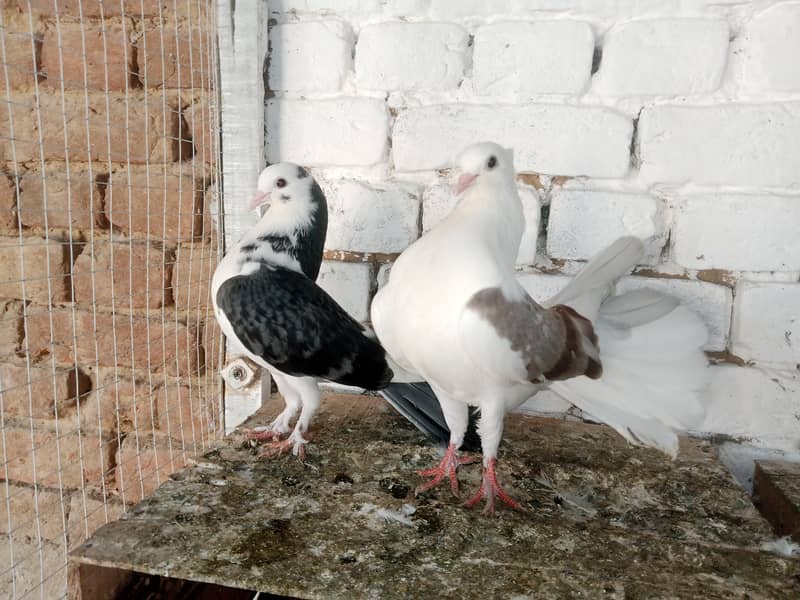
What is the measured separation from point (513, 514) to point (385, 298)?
329 mm

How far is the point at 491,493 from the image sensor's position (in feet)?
2.42

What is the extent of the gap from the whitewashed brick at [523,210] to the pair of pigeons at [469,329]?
0.16 meters

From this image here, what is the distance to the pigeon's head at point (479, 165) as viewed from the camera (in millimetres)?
776

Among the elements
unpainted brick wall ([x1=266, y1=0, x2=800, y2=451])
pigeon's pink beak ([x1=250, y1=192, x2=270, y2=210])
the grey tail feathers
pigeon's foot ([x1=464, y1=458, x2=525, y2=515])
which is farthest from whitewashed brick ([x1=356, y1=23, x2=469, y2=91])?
pigeon's foot ([x1=464, y1=458, x2=525, y2=515])

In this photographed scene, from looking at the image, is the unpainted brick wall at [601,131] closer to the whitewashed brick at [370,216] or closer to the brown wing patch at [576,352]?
the whitewashed brick at [370,216]

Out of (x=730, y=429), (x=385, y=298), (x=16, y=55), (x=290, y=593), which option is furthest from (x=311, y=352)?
(x=16, y=55)

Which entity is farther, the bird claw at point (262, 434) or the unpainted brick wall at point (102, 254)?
the unpainted brick wall at point (102, 254)

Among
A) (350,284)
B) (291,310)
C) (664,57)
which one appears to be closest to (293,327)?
(291,310)

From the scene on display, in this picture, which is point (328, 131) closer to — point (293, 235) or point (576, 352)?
point (293, 235)

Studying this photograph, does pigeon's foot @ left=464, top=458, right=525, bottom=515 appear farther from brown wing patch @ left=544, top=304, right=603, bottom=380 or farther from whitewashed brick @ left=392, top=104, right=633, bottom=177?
whitewashed brick @ left=392, top=104, right=633, bottom=177

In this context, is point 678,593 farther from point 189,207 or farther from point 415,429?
point 189,207

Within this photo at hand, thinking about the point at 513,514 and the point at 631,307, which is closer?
the point at 513,514

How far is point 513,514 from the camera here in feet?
2.34

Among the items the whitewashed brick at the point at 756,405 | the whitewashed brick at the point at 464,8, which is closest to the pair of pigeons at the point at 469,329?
the whitewashed brick at the point at 756,405
